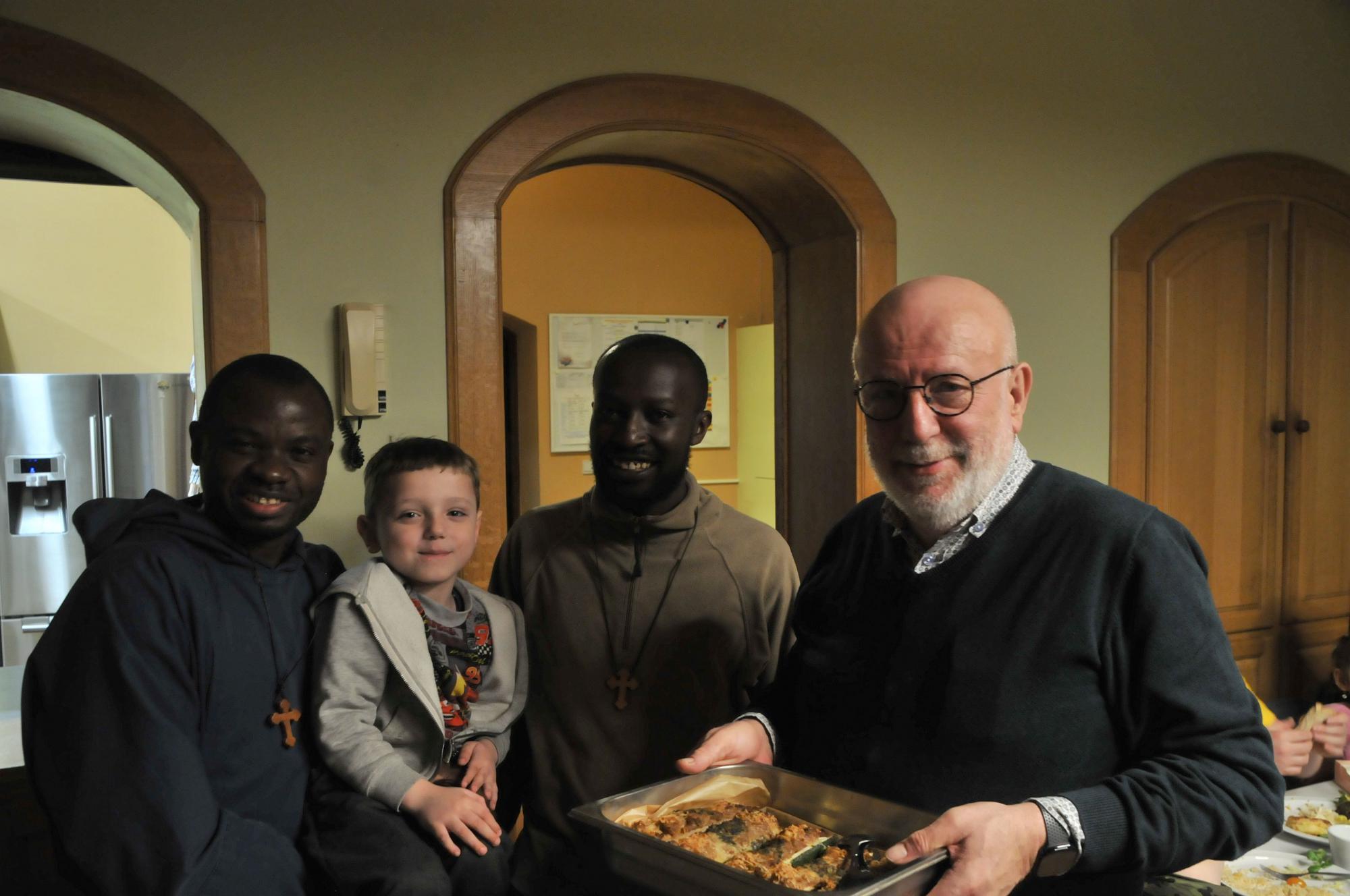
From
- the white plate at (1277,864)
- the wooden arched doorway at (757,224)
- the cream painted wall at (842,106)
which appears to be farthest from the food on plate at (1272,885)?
the cream painted wall at (842,106)

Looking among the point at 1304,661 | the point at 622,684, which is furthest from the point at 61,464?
the point at 1304,661

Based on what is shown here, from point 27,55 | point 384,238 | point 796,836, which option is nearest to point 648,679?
point 796,836

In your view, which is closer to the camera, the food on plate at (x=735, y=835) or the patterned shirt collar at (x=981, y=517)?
the food on plate at (x=735, y=835)

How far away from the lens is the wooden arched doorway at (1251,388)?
3545 mm

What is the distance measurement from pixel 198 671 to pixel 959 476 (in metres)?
1.05

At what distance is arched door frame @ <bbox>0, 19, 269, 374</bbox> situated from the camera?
2.27m

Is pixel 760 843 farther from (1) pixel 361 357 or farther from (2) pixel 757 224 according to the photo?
(2) pixel 757 224

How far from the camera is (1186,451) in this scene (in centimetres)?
Answer: 363

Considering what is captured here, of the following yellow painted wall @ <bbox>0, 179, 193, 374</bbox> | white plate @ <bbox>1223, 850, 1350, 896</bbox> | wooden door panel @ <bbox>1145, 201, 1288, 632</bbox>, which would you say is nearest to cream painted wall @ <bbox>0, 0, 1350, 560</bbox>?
wooden door panel @ <bbox>1145, 201, 1288, 632</bbox>

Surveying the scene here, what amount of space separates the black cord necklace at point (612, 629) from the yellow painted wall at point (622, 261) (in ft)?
15.1

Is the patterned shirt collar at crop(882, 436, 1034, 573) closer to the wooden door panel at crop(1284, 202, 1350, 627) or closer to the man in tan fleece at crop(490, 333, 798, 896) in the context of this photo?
the man in tan fleece at crop(490, 333, 798, 896)

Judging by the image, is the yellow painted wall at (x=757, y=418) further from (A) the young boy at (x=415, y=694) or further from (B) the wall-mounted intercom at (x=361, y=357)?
(A) the young boy at (x=415, y=694)

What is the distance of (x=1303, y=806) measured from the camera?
2.12 meters

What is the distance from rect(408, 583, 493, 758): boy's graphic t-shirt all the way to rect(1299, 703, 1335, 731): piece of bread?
5.39ft
